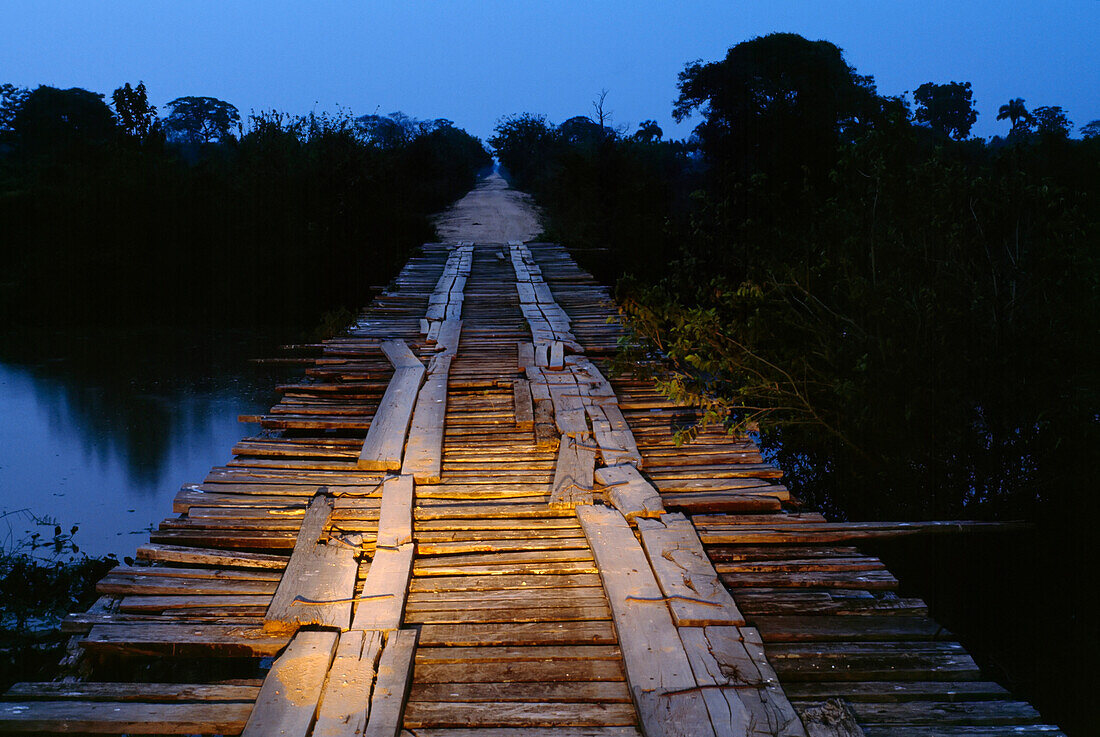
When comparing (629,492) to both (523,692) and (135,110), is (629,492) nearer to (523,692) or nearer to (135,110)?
(523,692)

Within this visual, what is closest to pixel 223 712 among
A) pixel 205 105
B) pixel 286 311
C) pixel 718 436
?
pixel 718 436

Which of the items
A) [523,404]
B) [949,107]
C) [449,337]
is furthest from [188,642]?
[949,107]

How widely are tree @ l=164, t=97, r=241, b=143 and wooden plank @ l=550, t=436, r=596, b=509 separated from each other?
161 feet

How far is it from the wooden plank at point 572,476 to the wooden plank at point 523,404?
0.39 meters

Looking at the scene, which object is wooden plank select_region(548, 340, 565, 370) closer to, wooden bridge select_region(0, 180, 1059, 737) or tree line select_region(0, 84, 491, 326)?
wooden bridge select_region(0, 180, 1059, 737)

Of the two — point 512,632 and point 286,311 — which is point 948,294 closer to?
point 512,632

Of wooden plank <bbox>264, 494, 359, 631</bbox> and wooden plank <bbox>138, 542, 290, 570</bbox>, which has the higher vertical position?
wooden plank <bbox>264, 494, 359, 631</bbox>

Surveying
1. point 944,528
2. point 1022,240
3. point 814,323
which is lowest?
point 944,528

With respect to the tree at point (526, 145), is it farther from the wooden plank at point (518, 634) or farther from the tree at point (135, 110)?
the wooden plank at point (518, 634)

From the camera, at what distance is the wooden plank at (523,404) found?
4.55 metres

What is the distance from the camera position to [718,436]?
4.44m

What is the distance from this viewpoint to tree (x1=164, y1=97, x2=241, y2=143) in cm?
5003

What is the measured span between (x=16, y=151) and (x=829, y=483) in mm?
28070

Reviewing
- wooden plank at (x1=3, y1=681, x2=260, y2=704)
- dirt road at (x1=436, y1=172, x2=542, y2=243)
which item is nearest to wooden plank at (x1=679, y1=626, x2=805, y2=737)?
wooden plank at (x1=3, y1=681, x2=260, y2=704)
